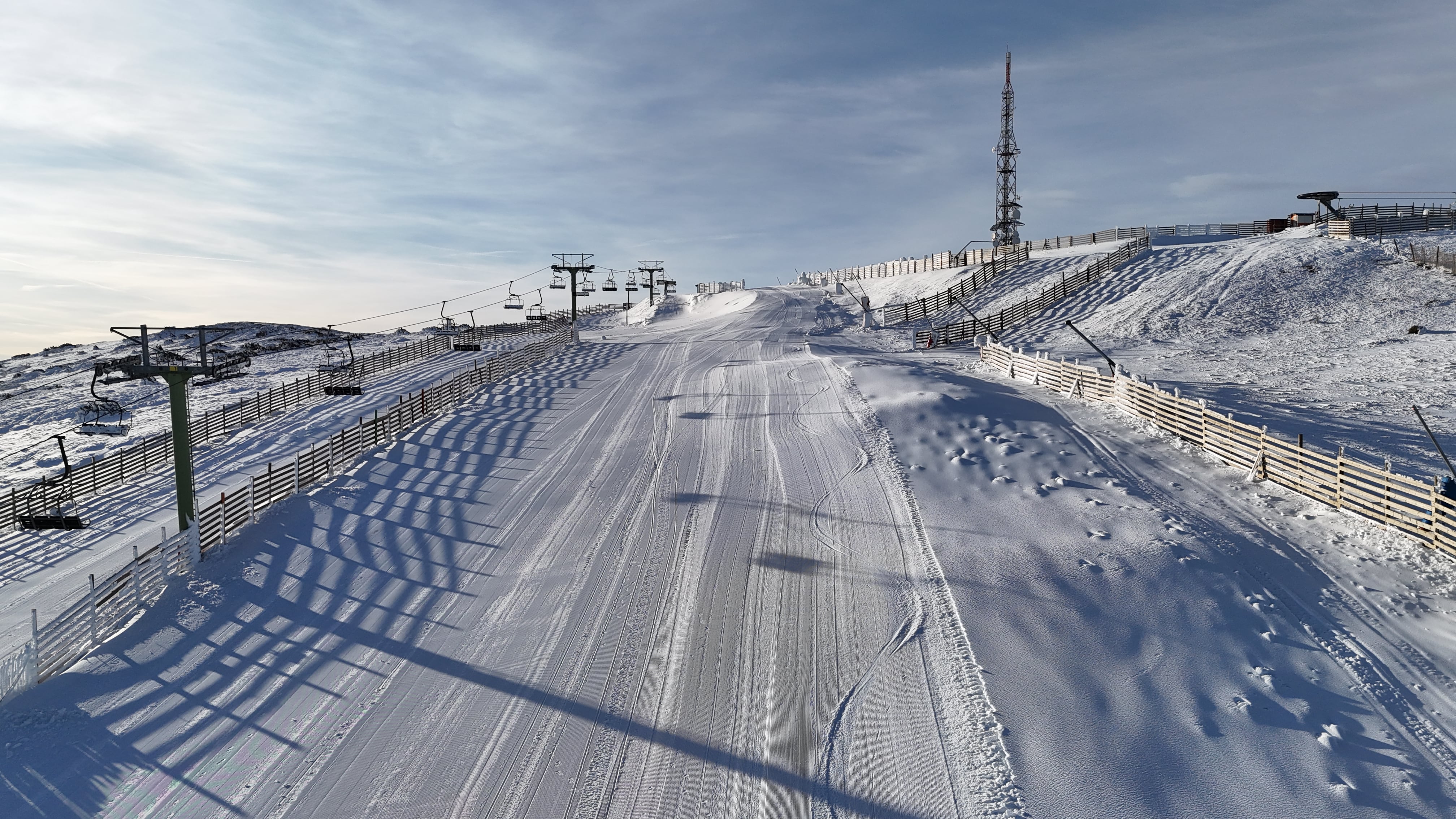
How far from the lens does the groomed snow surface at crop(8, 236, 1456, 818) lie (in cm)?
845

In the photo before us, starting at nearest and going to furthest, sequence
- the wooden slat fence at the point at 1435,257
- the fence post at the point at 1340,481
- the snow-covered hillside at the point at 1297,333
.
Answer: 1. the fence post at the point at 1340,481
2. the snow-covered hillside at the point at 1297,333
3. the wooden slat fence at the point at 1435,257

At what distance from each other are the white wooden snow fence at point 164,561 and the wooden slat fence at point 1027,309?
28.7 m

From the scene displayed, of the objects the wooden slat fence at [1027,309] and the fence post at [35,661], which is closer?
the fence post at [35,661]

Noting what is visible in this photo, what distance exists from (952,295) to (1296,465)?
→ 3663 centimetres

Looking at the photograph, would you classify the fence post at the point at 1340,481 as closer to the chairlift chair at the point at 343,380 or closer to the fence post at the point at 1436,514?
the fence post at the point at 1436,514

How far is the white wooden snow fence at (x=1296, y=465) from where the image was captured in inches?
514

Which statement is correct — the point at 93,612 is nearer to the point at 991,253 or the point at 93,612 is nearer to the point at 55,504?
the point at 55,504

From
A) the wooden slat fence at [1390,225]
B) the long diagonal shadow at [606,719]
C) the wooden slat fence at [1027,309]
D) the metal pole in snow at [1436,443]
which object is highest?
the wooden slat fence at [1390,225]

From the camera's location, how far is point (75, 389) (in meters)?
52.8

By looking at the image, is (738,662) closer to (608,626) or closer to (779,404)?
(608,626)

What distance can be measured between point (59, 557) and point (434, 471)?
9611 mm

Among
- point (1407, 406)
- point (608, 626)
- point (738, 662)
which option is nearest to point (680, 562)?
point (608, 626)

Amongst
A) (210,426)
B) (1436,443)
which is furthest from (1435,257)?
(210,426)

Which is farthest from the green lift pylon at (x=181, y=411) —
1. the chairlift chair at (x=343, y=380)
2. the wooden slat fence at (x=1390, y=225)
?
the wooden slat fence at (x=1390, y=225)
